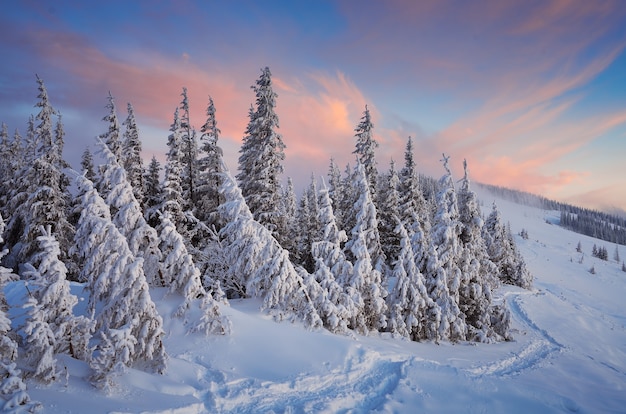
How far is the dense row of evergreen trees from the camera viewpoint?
10.3m

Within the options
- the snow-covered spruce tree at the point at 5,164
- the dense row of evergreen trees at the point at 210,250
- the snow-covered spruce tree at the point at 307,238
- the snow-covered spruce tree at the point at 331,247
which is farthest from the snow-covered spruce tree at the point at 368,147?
the snow-covered spruce tree at the point at 5,164

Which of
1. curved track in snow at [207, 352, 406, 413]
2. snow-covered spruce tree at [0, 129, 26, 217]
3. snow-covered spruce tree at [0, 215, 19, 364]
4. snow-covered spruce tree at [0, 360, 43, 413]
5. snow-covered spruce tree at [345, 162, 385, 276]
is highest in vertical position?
snow-covered spruce tree at [0, 129, 26, 217]

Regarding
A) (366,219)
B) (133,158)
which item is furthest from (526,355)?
(133,158)

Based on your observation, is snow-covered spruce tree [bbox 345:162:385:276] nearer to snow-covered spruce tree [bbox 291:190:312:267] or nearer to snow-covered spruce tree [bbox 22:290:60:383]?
snow-covered spruce tree [bbox 291:190:312:267]

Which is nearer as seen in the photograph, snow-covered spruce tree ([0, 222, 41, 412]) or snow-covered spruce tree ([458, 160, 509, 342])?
snow-covered spruce tree ([0, 222, 41, 412])

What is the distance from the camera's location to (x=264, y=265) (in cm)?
1705

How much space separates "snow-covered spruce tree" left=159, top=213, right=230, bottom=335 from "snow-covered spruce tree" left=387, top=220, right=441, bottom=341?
1172 centimetres

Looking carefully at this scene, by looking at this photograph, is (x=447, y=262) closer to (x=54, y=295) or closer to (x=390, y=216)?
(x=390, y=216)

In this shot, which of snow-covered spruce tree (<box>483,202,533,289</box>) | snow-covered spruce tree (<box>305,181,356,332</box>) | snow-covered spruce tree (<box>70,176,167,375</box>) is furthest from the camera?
snow-covered spruce tree (<box>483,202,533,289</box>)

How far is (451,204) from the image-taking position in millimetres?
24047

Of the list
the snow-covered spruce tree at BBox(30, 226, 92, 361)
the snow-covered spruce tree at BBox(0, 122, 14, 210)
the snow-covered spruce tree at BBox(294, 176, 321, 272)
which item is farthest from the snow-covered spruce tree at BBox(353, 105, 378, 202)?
the snow-covered spruce tree at BBox(0, 122, 14, 210)

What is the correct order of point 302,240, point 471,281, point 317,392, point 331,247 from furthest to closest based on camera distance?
point 302,240, point 471,281, point 331,247, point 317,392

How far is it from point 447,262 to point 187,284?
58.6 ft

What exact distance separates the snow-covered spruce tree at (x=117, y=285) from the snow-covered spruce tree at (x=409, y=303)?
1461 cm
